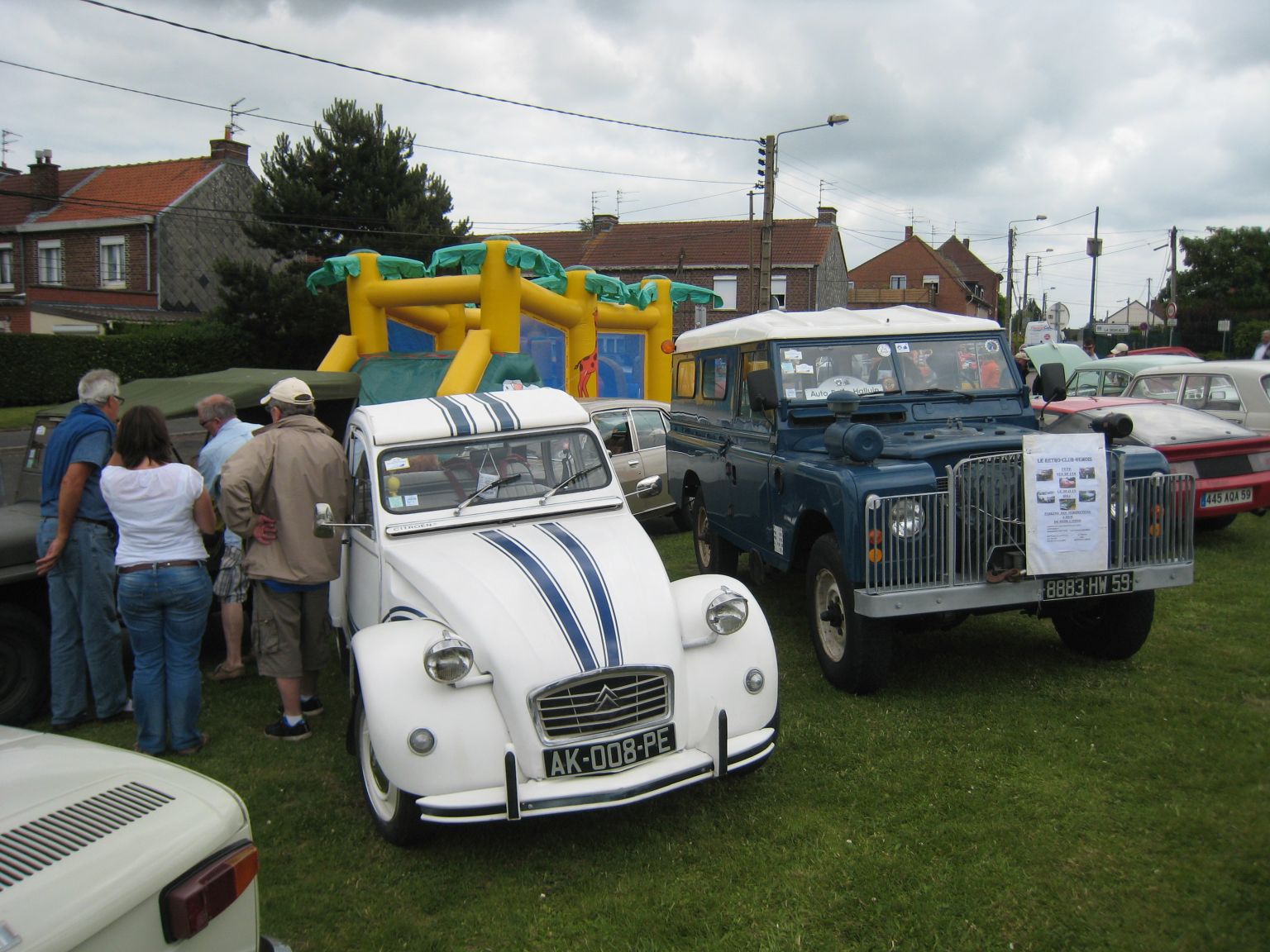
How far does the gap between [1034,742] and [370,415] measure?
152 inches

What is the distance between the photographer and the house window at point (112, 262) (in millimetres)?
31344

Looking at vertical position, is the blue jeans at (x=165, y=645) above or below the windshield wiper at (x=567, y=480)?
below

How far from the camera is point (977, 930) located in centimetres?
330

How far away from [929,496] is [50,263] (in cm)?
3622

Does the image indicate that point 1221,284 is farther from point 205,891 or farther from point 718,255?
point 205,891

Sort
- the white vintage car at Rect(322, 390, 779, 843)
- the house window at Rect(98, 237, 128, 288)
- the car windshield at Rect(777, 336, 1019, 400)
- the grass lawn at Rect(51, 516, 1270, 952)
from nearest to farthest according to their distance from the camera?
the grass lawn at Rect(51, 516, 1270, 952)
the white vintage car at Rect(322, 390, 779, 843)
the car windshield at Rect(777, 336, 1019, 400)
the house window at Rect(98, 237, 128, 288)

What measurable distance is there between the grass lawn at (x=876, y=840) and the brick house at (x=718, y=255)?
3813cm

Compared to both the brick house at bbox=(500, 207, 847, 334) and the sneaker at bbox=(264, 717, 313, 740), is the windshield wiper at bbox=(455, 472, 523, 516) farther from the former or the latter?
the brick house at bbox=(500, 207, 847, 334)

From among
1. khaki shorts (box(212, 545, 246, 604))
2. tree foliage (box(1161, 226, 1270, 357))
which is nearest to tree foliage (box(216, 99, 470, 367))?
khaki shorts (box(212, 545, 246, 604))

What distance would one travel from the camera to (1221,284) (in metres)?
53.2

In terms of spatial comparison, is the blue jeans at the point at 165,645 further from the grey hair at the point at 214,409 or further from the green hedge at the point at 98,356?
the green hedge at the point at 98,356

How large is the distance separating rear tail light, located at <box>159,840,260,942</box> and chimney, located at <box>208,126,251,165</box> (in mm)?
35132

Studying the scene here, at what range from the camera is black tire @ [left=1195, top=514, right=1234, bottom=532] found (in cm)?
965

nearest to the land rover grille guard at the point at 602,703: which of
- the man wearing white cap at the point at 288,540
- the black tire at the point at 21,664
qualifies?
the man wearing white cap at the point at 288,540
